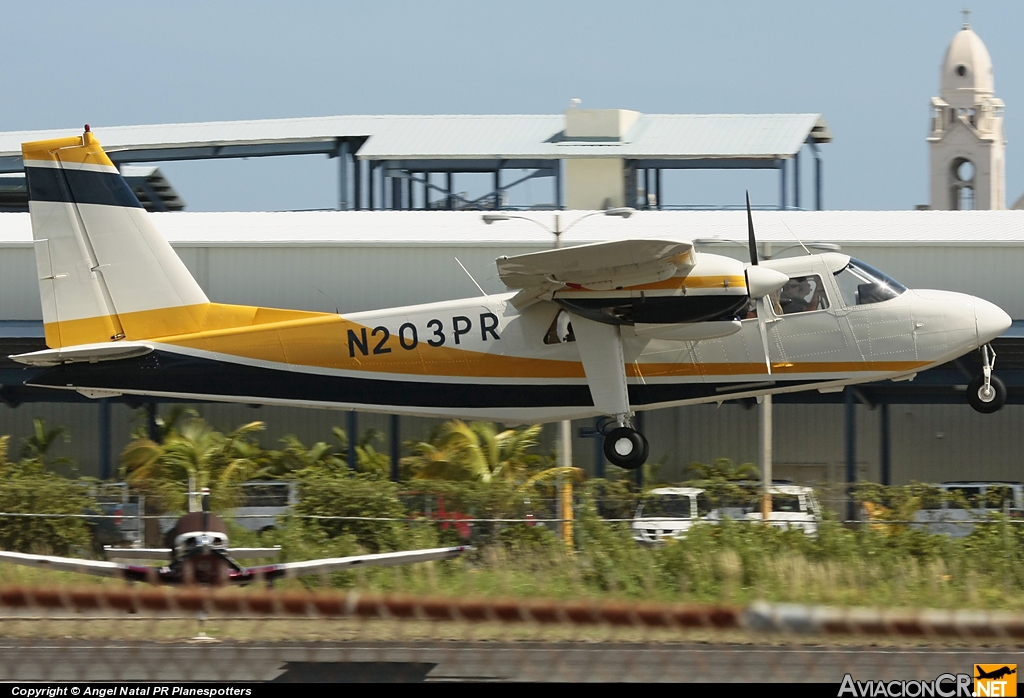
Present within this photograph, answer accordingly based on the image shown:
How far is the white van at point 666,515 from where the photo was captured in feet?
54.1

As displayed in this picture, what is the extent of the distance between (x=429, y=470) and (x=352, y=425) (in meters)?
2.66

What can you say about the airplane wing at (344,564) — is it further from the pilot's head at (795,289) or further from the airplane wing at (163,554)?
the pilot's head at (795,289)

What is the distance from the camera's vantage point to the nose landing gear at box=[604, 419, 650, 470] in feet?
55.2

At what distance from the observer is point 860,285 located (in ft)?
54.0

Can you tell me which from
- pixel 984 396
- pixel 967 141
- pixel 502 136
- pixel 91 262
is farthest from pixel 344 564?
pixel 967 141

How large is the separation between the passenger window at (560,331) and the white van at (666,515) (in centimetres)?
256

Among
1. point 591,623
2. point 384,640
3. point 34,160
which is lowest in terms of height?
point 384,640

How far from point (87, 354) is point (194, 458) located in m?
8.58

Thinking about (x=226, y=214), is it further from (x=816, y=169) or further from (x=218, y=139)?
(x=816, y=169)

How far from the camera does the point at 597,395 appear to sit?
54.1ft

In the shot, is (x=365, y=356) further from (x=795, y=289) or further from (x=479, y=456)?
(x=479, y=456)

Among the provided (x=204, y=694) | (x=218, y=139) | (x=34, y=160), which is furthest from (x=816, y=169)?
(x=204, y=694)

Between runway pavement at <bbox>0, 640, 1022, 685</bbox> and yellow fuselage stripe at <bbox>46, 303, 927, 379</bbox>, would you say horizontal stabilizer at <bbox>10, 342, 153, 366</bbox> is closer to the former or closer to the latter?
yellow fuselage stripe at <bbox>46, 303, 927, 379</bbox>

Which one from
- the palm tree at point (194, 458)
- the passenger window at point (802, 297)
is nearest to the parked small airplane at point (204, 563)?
the passenger window at point (802, 297)
